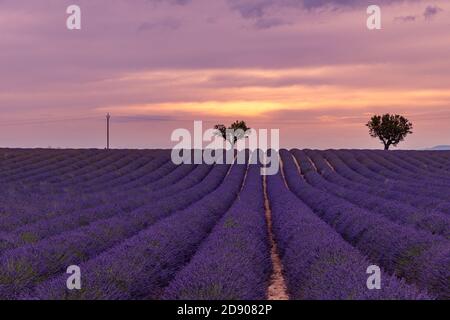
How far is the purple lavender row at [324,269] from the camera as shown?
15.4ft

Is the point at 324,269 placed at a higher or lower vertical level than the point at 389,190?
lower

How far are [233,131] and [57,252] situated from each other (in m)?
60.4

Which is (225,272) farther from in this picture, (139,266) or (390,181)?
(390,181)

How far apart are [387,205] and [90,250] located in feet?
23.6

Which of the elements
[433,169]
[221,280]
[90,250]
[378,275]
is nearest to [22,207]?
[90,250]

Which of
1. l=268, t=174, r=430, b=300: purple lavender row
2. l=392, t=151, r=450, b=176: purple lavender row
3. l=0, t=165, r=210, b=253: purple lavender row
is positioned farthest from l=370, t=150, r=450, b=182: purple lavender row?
l=268, t=174, r=430, b=300: purple lavender row

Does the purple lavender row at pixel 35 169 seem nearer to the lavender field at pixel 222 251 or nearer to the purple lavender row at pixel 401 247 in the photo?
the lavender field at pixel 222 251

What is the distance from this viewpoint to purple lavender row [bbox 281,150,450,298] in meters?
6.28

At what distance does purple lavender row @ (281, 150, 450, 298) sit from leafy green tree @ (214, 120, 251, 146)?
182 ft

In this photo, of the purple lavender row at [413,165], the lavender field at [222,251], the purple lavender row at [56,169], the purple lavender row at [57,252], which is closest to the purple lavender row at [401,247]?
the lavender field at [222,251]

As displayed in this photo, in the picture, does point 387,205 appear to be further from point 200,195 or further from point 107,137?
point 107,137

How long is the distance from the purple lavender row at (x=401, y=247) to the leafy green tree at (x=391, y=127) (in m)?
51.1

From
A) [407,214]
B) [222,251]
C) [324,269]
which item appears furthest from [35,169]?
[324,269]

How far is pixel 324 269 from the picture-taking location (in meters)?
5.99
